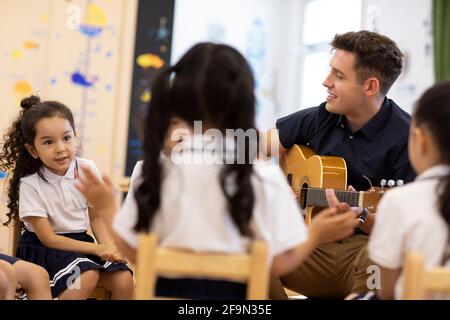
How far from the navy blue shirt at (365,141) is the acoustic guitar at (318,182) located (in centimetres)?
6

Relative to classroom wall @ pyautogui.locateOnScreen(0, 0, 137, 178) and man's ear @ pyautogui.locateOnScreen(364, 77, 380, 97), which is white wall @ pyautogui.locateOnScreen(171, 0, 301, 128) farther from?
man's ear @ pyautogui.locateOnScreen(364, 77, 380, 97)

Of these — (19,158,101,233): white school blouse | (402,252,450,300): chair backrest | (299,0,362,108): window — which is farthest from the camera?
(299,0,362,108): window

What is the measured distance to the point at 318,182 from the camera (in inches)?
108

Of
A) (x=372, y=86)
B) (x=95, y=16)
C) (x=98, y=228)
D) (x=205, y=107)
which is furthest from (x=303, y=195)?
(x=95, y=16)

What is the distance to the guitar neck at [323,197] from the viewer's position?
256 centimetres

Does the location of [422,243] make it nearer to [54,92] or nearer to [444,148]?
[444,148]

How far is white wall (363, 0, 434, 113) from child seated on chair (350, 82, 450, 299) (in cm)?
346

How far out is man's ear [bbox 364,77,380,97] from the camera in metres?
2.75

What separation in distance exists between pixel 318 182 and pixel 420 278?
1.35 m

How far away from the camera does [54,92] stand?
566 cm

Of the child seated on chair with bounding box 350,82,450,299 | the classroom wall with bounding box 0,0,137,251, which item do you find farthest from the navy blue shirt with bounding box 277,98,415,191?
the classroom wall with bounding box 0,0,137,251

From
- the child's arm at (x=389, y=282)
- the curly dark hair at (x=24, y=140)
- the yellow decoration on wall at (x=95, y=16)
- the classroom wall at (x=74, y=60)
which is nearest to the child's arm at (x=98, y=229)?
the curly dark hair at (x=24, y=140)

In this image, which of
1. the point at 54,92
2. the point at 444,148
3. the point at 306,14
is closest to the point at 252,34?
the point at 306,14
